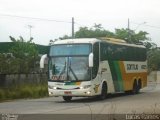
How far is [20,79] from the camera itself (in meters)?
39.7

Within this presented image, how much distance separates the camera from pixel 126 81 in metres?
34.2

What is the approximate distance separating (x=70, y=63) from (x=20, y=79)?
41.5ft

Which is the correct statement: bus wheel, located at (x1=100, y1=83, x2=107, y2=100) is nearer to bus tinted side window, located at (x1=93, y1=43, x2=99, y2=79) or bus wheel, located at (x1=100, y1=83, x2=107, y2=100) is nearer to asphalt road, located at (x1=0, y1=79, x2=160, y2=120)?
bus tinted side window, located at (x1=93, y1=43, x2=99, y2=79)

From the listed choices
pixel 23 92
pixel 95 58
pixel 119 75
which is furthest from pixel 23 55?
pixel 95 58

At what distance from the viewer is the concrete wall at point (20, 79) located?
3720cm

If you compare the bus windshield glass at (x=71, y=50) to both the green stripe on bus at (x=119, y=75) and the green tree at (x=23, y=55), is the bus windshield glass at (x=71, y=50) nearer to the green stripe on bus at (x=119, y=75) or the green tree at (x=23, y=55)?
the green stripe on bus at (x=119, y=75)

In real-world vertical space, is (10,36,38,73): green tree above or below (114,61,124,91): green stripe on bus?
above

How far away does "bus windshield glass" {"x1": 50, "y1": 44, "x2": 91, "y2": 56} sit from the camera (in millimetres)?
27953

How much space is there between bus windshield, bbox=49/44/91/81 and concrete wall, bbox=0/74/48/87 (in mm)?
9477

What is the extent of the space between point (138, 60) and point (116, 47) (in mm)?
4879

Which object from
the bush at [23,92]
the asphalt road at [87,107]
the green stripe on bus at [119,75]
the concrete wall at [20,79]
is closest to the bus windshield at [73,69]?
the asphalt road at [87,107]

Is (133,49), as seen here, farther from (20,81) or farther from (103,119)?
(103,119)

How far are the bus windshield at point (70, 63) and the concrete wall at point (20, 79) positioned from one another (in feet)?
31.1

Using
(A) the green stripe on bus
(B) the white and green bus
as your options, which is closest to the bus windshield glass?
(B) the white and green bus
